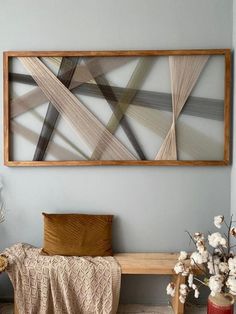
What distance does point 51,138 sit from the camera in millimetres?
1932

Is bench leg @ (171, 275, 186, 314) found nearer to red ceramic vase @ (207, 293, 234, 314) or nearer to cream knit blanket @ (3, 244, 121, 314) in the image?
red ceramic vase @ (207, 293, 234, 314)

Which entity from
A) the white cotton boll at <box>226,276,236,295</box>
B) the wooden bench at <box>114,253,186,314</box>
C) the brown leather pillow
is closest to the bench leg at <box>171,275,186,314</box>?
the wooden bench at <box>114,253,186,314</box>

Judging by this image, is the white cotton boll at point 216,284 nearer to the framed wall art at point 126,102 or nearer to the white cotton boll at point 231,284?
the white cotton boll at point 231,284

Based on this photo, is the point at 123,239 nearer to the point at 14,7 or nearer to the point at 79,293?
the point at 79,293

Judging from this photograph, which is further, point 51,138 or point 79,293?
point 51,138

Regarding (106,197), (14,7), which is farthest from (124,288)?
(14,7)

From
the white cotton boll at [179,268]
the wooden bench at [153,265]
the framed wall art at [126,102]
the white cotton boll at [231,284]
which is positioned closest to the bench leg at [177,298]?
the wooden bench at [153,265]

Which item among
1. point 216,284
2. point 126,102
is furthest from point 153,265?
point 126,102

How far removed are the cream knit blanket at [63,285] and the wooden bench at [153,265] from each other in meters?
0.09

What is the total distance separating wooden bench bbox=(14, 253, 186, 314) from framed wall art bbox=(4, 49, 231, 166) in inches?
26.1

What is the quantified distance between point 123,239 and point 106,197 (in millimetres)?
337

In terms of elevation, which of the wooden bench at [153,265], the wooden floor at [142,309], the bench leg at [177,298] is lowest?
the wooden floor at [142,309]

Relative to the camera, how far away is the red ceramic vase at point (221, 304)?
1.51 meters

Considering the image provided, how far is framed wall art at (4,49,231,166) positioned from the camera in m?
1.88
